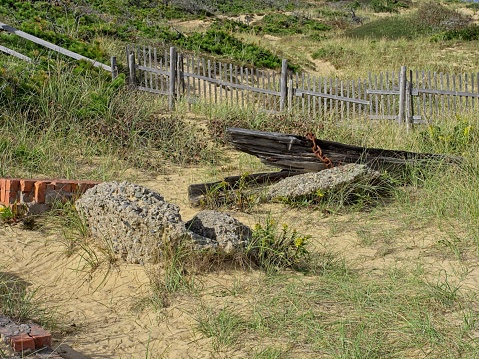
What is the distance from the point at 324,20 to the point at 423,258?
96.9 feet

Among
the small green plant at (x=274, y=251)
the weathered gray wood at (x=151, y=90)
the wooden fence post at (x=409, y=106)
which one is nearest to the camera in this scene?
the small green plant at (x=274, y=251)

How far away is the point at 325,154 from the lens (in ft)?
22.5

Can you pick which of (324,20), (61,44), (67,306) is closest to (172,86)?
(61,44)

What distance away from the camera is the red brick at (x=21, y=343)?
3164 mm

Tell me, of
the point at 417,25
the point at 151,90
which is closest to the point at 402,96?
the point at 151,90

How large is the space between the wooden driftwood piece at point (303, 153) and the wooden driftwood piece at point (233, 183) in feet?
0.57

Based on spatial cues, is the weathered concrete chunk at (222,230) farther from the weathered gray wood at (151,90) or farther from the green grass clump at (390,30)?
the green grass clump at (390,30)

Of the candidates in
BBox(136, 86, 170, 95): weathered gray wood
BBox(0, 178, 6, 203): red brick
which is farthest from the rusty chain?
BBox(136, 86, 170, 95): weathered gray wood

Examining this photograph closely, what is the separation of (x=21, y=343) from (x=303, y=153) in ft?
13.6

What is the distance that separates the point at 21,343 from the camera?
3172 mm

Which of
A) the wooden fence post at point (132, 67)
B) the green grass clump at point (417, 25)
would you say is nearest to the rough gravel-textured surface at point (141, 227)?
the wooden fence post at point (132, 67)

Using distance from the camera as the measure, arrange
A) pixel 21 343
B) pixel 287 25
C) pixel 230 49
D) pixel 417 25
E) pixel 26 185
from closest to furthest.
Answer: pixel 21 343 < pixel 26 185 < pixel 230 49 < pixel 417 25 < pixel 287 25

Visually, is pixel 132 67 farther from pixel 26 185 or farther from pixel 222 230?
pixel 222 230

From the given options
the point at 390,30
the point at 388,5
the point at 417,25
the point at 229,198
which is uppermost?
the point at 388,5
